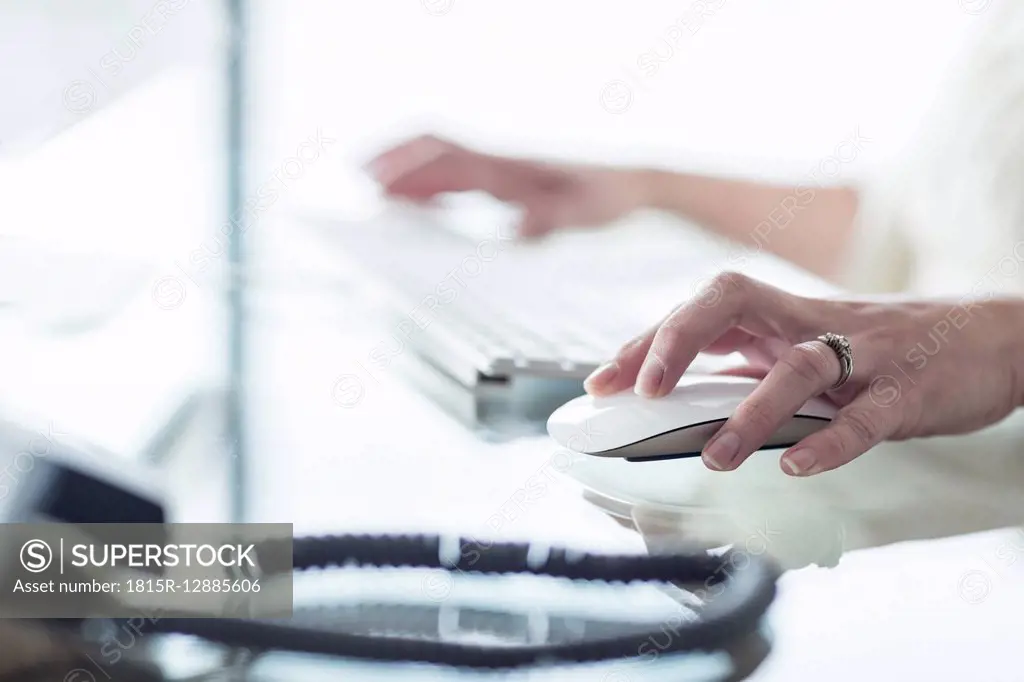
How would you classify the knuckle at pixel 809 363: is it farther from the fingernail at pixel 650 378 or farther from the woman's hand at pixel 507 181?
the woman's hand at pixel 507 181

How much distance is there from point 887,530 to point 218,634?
1.17ft

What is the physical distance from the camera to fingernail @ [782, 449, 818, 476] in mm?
553

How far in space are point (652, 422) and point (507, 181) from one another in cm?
81

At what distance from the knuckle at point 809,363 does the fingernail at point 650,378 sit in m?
0.08

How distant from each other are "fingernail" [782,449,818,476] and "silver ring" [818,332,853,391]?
6 centimetres

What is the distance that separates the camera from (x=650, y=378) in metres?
0.57

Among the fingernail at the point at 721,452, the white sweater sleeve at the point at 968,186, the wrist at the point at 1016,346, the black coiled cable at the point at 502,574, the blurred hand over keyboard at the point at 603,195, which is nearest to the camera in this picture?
the black coiled cable at the point at 502,574

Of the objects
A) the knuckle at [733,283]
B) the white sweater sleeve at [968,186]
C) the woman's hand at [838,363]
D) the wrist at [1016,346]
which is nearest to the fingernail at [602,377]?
the woman's hand at [838,363]

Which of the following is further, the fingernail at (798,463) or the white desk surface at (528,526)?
the fingernail at (798,463)

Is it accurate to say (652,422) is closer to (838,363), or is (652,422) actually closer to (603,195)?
(838,363)

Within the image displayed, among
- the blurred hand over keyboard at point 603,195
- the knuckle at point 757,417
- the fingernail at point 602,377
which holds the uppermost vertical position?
the blurred hand over keyboard at point 603,195

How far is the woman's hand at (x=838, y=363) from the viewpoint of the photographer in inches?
22.3

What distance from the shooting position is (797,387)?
22.5 inches

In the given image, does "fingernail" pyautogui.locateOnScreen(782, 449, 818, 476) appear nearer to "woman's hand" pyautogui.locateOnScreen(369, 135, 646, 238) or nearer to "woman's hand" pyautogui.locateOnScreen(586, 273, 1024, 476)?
"woman's hand" pyautogui.locateOnScreen(586, 273, 1024, 476)
